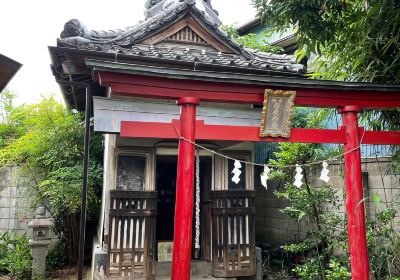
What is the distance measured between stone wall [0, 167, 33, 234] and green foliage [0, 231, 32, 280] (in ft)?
1.14

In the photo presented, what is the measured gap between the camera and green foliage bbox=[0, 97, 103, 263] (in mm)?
10039

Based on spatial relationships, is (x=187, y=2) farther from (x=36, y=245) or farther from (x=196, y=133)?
(x=36, y=245)

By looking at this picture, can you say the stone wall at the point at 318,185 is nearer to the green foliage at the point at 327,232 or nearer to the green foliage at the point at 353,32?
the green foliage at the point at 327,232

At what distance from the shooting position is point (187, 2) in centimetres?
880

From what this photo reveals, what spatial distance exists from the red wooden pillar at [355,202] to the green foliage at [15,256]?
810cm

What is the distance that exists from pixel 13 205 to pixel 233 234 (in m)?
7.34

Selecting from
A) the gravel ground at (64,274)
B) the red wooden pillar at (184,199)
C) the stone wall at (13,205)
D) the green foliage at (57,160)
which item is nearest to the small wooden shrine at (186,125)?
the red wooden pillar at (184,199)

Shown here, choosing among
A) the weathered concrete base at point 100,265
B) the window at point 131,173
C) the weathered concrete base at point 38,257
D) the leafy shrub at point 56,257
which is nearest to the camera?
the weathered concrete base at point 100,265

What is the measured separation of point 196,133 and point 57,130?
7.02m

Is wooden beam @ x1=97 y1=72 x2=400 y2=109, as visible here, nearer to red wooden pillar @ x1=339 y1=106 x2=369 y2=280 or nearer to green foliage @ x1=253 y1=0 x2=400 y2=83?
red wooden pillar @ x1=339 y1=106 x2=369 y2=280

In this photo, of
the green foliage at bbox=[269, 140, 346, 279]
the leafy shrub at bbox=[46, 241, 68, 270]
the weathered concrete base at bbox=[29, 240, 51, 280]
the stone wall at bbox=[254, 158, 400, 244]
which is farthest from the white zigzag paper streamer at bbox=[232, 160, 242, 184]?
the leafy shrub at bbox=[46, 241, 68, 270]

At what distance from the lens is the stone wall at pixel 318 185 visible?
7.40 m

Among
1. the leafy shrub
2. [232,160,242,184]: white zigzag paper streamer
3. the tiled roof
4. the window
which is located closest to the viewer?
[232,160,242,184]: white zigzag paper streamer

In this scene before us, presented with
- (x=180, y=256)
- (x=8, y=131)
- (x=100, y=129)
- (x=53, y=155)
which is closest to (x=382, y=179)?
(x=180, y=256)
